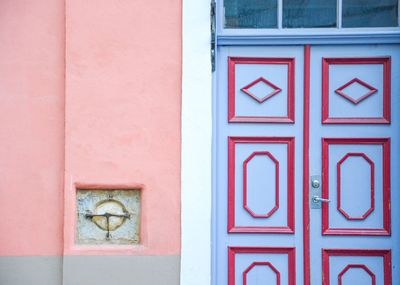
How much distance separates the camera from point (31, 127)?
12.6ft

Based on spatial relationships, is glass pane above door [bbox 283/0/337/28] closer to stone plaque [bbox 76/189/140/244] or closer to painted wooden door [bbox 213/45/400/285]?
painted wooden door [bbox 213/45/400/285]

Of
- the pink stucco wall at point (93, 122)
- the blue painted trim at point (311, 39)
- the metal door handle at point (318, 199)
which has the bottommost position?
the metal door handle at point (318, 199)

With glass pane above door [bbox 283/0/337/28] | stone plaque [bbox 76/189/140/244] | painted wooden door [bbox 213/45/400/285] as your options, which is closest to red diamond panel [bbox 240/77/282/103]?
painted wooden door [bbox 213/45/400/285]

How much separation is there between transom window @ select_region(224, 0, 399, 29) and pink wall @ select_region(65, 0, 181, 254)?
0.60 meters

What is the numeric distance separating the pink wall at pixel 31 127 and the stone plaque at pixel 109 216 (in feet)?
0.54

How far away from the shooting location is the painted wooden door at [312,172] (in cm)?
393

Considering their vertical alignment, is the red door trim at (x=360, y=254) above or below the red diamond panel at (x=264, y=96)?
below

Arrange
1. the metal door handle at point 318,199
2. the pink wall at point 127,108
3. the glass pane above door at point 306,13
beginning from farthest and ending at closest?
the glass pane above door at point 306,13, the metal door handle at point 318,199, the pink wall at point 127,108

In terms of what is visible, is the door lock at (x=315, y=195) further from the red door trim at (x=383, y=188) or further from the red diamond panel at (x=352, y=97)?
the red diamond panel at (x=352, y=97)

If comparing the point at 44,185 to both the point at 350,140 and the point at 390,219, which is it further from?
the point at 390,219

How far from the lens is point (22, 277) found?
382cm

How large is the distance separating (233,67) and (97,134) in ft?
3.75

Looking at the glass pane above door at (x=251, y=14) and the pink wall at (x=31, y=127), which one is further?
the glass pane above door at (x=251, y=14)

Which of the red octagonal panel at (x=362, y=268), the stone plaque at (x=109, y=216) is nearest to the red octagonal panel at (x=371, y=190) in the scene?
the red octagonal panel at (x=362, y=268)
